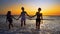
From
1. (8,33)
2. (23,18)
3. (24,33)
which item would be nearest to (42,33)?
(24,33)

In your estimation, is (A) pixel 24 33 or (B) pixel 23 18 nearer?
(A) pixel 24 33

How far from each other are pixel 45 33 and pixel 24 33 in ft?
3.43

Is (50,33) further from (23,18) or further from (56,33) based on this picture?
(23,18)

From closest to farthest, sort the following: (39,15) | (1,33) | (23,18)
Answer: (1,33)
(39,15)
(23,18)

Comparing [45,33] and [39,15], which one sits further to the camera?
[39,15]

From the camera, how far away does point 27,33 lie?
1048 centimetres

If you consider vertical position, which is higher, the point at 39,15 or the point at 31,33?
the point at 39,15

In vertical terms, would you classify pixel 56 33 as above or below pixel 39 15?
below

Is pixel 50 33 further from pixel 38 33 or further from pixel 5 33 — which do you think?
pixel 5 33

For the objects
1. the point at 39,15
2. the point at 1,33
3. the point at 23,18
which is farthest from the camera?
the point at 23,18

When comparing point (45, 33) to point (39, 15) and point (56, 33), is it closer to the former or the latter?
point (56, 33)

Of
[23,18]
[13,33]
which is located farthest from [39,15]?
[13,33]

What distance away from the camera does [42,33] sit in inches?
412

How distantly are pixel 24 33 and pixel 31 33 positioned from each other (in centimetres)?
35
